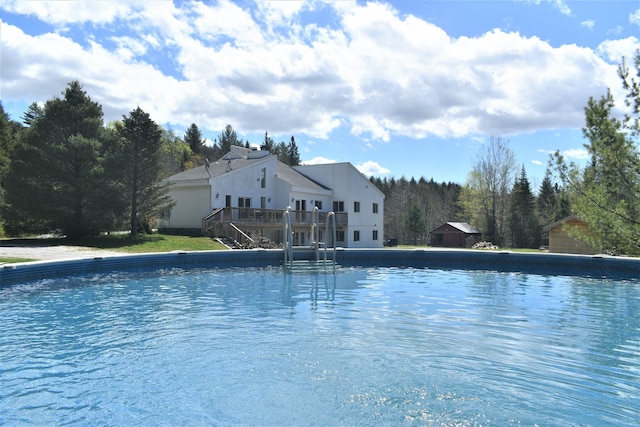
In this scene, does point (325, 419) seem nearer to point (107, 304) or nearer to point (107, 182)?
point (107, 304)

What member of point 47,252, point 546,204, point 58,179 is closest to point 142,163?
point 58,179

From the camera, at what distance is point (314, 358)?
7.29 meters

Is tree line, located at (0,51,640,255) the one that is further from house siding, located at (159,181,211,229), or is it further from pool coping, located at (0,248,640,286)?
pool coping, located at (0,248,640,286)

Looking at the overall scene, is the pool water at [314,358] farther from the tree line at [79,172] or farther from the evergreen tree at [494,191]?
the evergreen tree at [494,191]

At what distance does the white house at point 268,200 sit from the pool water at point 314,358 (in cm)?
1368

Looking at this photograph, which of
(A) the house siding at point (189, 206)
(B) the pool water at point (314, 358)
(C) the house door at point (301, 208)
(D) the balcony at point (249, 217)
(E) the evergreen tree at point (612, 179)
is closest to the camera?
(B) the pool water at point (314, 358)

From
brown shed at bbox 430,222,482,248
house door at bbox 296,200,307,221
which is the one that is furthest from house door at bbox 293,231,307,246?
brown shed at bbox 430,222,482,248

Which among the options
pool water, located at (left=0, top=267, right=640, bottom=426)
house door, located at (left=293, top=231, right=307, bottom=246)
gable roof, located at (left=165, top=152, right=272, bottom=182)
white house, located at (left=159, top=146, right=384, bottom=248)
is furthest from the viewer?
house door, located at (left=293, top=231, right=307, bottom=246)

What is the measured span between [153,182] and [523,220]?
39.0 meters

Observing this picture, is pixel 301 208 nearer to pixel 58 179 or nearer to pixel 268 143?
pixel 58 179

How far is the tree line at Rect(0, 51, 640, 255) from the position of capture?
9.14 m


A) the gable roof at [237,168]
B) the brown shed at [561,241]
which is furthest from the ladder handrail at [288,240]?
the brown shed at [561,241]

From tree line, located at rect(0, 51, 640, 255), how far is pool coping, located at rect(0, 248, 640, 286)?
436 cm

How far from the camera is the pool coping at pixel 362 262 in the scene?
15477mm
